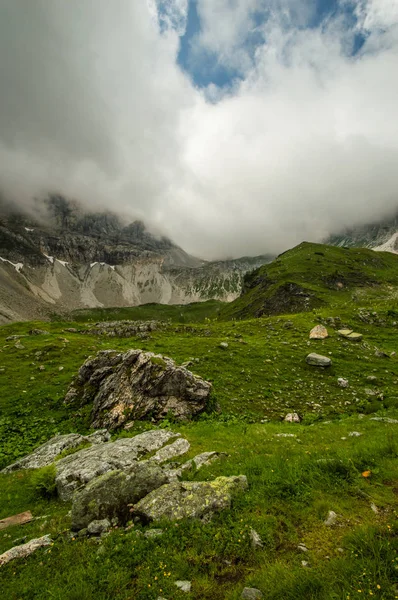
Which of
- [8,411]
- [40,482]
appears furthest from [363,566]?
[8,411]

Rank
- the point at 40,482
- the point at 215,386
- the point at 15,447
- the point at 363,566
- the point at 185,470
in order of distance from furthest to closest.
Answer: the point at 215,386 < the point at 15,447 < the point at 40,482 < the point at 185,470 < the point at 363,566

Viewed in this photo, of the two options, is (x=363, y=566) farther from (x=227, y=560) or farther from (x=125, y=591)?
(x=125, y=591)

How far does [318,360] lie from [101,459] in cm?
2437

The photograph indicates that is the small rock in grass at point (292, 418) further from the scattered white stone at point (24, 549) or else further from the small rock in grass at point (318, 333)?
the small rock in grass at point (318, 333)

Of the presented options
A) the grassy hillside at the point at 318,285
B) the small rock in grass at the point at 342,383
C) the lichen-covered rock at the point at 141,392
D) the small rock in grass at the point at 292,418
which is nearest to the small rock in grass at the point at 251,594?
the lichen-covered rock at the point at 141,392

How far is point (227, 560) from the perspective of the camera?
6.95 meters

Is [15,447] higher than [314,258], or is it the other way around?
[314,258]

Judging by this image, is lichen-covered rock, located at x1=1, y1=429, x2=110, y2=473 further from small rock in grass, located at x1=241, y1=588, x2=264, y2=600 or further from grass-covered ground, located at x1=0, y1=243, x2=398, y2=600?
small rock in grass, located at x1=241, y1=588, x2=264, y2=600

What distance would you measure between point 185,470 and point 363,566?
7580 millimetres

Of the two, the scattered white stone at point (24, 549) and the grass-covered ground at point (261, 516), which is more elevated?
the grass-covered ground at point (261, 516)

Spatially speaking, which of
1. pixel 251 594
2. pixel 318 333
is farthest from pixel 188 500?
pixel 318 333

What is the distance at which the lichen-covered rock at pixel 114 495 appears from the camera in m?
9.04

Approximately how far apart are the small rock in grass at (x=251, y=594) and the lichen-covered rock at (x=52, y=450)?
14300 millimetres

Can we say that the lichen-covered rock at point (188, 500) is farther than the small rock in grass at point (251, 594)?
Yes
